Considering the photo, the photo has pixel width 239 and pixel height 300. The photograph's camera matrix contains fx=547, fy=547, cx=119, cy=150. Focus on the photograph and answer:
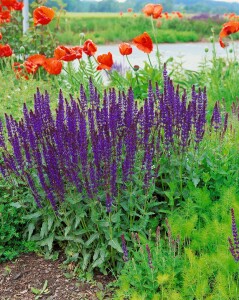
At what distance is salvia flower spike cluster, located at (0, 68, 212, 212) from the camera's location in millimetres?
3082

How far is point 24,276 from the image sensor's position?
11.1ft

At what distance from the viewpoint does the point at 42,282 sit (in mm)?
3299

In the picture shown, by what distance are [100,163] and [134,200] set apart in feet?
1.05

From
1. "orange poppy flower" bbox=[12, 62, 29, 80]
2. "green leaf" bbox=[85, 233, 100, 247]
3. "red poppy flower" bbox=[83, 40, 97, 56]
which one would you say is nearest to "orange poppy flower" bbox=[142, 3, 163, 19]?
"red poppy flower" bbox=[83, 40, 97, 56]

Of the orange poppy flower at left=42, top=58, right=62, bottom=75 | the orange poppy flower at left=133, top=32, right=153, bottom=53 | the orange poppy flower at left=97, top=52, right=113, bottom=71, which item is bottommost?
the orange poppy flower at left=42, top=58, right=62, bottom=75

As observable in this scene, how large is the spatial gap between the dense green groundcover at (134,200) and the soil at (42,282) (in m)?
0.08

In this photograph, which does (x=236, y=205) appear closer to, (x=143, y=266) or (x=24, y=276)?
(x=143, y=266)

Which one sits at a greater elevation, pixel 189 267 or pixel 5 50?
pixel 5 50

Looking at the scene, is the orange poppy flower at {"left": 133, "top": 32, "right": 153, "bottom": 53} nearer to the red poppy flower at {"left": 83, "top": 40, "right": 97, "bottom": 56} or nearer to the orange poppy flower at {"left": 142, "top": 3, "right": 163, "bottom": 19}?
the red poppy flower at {"left": 83, "top": 40, "right": 97, "bottom": 56}

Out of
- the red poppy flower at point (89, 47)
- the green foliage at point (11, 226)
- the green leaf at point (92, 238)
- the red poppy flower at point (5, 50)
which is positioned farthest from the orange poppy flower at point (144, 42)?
the green leaf at point (92, 238)

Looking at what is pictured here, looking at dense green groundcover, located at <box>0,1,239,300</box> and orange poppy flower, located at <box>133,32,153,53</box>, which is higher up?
orange poppy flower, located at <box>133,32,153,53</box>

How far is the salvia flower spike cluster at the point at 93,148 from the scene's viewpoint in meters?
3.08

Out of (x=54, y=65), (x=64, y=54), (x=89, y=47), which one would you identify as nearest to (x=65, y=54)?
(x=64, y=54)

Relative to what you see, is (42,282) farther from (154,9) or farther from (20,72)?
(20,72)
